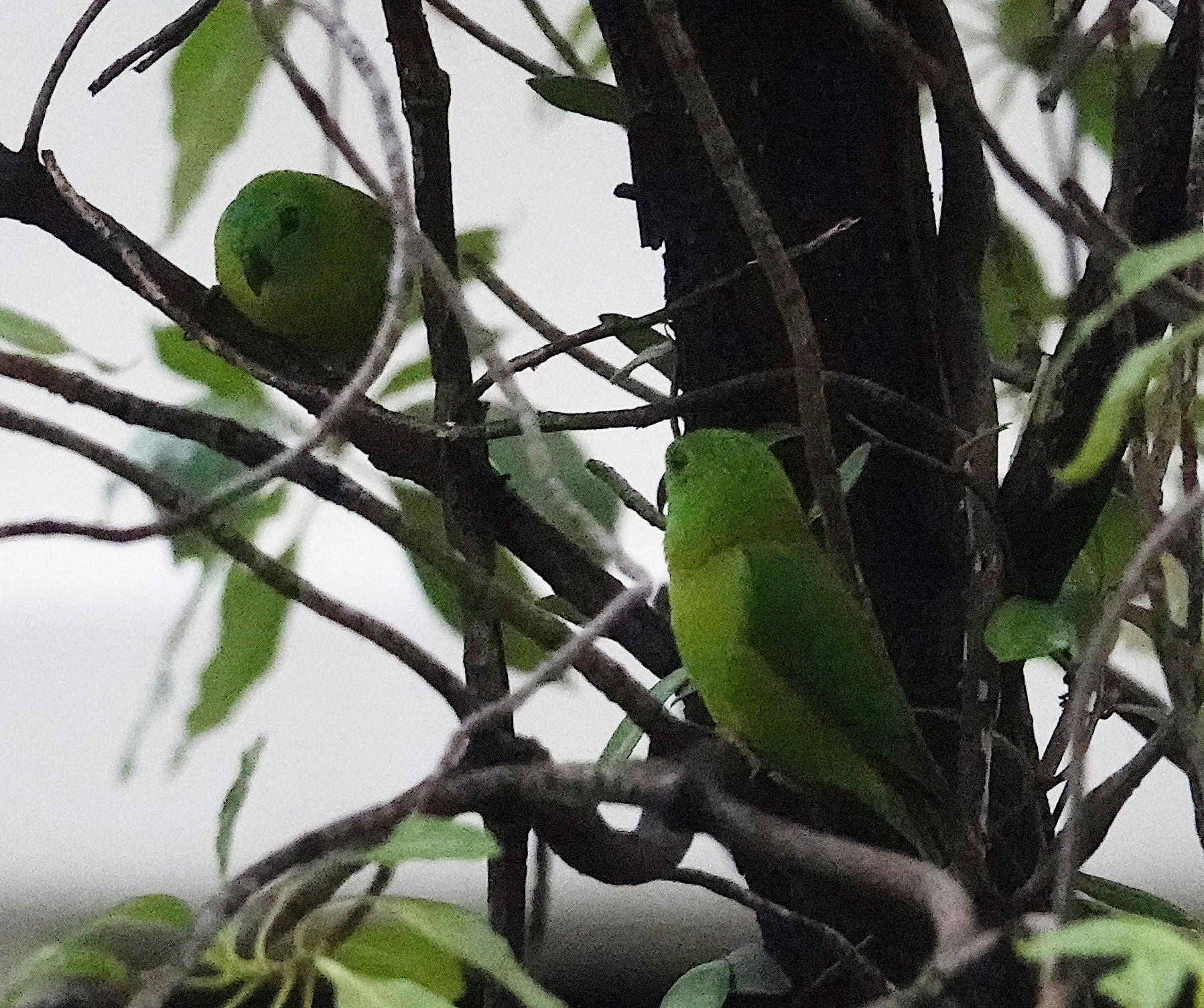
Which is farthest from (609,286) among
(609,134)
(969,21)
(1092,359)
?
(1092,359)

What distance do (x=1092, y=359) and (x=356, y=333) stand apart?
0.84 feet

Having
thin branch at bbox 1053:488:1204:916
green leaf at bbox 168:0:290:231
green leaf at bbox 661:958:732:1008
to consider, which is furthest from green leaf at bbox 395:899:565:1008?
green leaf at bbox 168:0:290:231

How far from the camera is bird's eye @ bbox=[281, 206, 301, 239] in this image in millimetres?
452

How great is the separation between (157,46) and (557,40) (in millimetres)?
217

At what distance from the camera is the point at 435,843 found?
0.83ft

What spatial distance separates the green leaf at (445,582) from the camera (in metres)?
0.51

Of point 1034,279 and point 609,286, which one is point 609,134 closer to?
point 609,286

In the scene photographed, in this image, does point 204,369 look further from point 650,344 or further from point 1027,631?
point 1027,631

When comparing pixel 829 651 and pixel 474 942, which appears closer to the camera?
pixel 474 942

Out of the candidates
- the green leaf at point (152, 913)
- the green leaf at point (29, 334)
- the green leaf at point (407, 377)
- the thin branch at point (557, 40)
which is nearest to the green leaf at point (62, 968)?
the green leaf at point (152, 913)

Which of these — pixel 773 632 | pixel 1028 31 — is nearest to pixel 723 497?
pixel 773 632

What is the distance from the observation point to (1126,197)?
39cm

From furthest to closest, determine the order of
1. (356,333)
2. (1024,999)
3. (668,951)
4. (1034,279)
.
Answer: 1. (668,951)
2. (1034,279)
3. (356,333)
4. (1024,999)

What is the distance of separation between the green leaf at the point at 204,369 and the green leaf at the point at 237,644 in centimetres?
7
